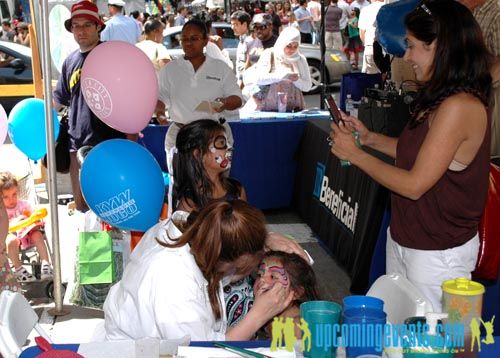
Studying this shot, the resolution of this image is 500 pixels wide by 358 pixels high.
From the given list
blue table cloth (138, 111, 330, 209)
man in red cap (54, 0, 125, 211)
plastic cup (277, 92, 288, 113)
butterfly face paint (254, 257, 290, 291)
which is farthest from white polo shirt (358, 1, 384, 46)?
butterfly face paint (254, 257, 290, 291)

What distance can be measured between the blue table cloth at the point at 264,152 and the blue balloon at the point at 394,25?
1279 millimetres

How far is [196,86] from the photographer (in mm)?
5605

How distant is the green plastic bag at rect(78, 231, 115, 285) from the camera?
4.23 m

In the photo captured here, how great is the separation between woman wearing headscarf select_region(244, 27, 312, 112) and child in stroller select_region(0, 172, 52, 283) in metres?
2.69

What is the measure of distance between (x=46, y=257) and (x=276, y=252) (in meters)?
2.56

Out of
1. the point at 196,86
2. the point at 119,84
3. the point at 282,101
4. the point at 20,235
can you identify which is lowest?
the point at 20,235

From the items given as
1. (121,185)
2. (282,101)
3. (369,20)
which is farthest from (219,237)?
(369,20)

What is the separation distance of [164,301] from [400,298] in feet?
2.24

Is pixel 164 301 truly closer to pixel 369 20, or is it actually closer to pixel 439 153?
Answer: pixel 439 153

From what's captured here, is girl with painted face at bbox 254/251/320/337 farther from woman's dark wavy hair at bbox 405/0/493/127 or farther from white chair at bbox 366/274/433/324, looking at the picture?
woman's dark wavy hair at bbox 405/0/493/127

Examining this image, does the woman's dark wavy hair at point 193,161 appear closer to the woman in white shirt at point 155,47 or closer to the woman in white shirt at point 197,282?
the woman in white shirt at point 197,282

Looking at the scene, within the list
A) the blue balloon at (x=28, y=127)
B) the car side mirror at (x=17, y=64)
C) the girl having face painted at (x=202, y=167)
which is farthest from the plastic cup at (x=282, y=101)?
the car side mirror at (x=17, y=64)

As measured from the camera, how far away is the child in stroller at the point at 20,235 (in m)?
4.79

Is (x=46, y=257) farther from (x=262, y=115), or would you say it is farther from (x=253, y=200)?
(x=262, y=115)
